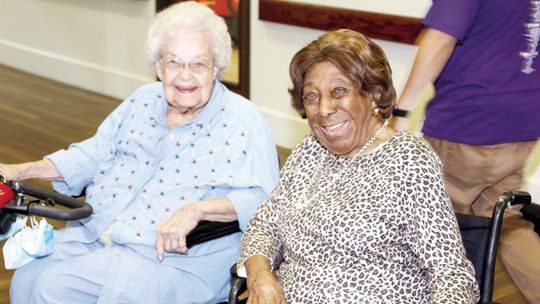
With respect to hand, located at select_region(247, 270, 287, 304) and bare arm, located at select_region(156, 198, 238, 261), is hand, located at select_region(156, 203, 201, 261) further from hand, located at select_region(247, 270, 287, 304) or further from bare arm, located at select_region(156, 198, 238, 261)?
hand, located at select_region(247, 270, 287, 304)

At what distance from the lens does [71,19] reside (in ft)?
25.7

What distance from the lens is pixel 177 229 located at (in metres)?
2.44

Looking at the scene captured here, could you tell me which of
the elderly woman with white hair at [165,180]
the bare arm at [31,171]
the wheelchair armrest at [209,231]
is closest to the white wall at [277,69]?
the elderly woman with white hair at [165,180]

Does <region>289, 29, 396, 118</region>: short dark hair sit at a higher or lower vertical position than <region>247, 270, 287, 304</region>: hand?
higher

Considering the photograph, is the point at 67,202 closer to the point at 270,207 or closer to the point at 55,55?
the point at 270,207

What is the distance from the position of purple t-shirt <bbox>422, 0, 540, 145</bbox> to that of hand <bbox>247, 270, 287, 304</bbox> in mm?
892

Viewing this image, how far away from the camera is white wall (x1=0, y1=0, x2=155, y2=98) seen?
714cm

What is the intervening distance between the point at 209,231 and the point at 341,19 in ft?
9.90

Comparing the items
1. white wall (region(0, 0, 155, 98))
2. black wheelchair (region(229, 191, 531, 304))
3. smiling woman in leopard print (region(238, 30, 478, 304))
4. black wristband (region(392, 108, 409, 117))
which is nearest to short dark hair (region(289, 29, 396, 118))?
smiling woman in leopard print (region(238, 30, 478, 304))

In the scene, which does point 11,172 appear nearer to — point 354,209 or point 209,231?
point 209,231

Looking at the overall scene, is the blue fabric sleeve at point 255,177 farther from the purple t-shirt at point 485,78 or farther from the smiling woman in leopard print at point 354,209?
the purple t-shirt at point 485,78

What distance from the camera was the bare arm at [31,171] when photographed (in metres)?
2.69

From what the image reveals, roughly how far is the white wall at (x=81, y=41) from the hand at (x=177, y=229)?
15.1 ft

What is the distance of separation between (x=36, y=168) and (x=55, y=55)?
18.3ft
